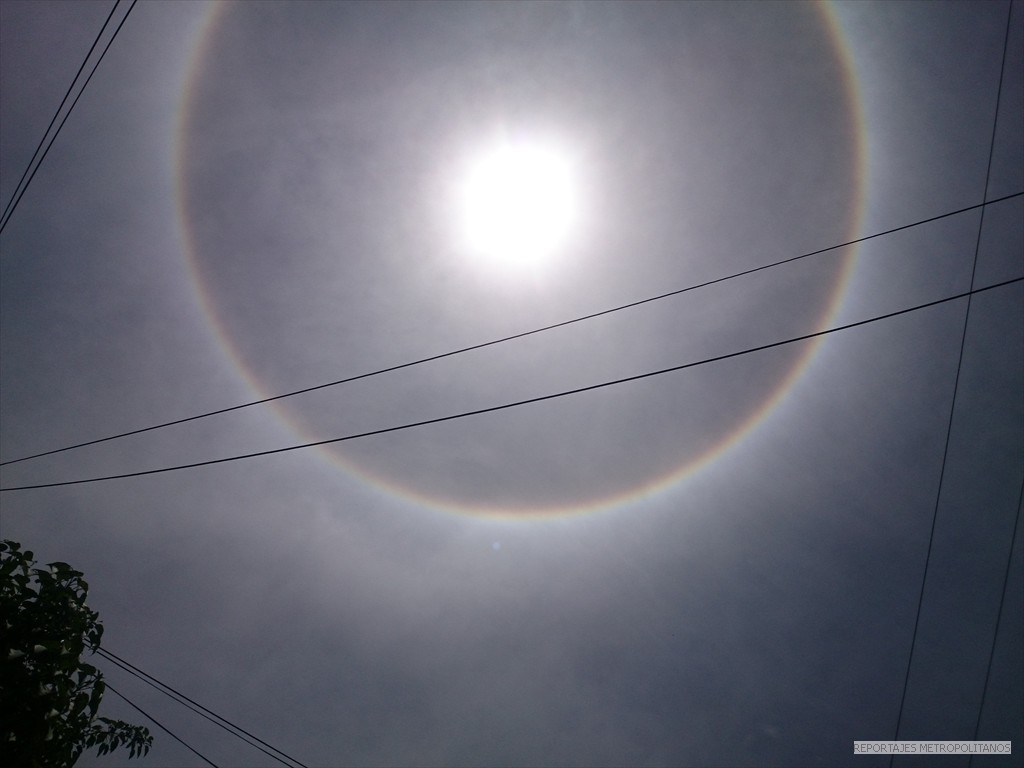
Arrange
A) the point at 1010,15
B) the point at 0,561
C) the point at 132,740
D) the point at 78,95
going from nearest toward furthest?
the point at 0,561 < the point at 132,740 < the point at 78,95 < the point at 1010,15

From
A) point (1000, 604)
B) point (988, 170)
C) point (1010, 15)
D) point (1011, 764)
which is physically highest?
point (1010, 15)

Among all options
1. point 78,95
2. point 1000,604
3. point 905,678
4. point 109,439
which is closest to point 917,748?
point 905,678

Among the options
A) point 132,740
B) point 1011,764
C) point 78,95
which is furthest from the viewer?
point 1011,764

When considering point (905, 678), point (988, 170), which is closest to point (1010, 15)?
point (988, 170)

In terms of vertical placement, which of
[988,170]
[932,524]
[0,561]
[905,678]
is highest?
[988,170]

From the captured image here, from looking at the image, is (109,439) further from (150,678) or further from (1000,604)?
(1000,604)

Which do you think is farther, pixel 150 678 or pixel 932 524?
pixel 932 524

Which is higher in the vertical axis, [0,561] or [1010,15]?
[1010,15]

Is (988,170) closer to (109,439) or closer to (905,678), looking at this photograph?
(905,678)

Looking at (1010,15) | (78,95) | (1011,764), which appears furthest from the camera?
(1011,764)
